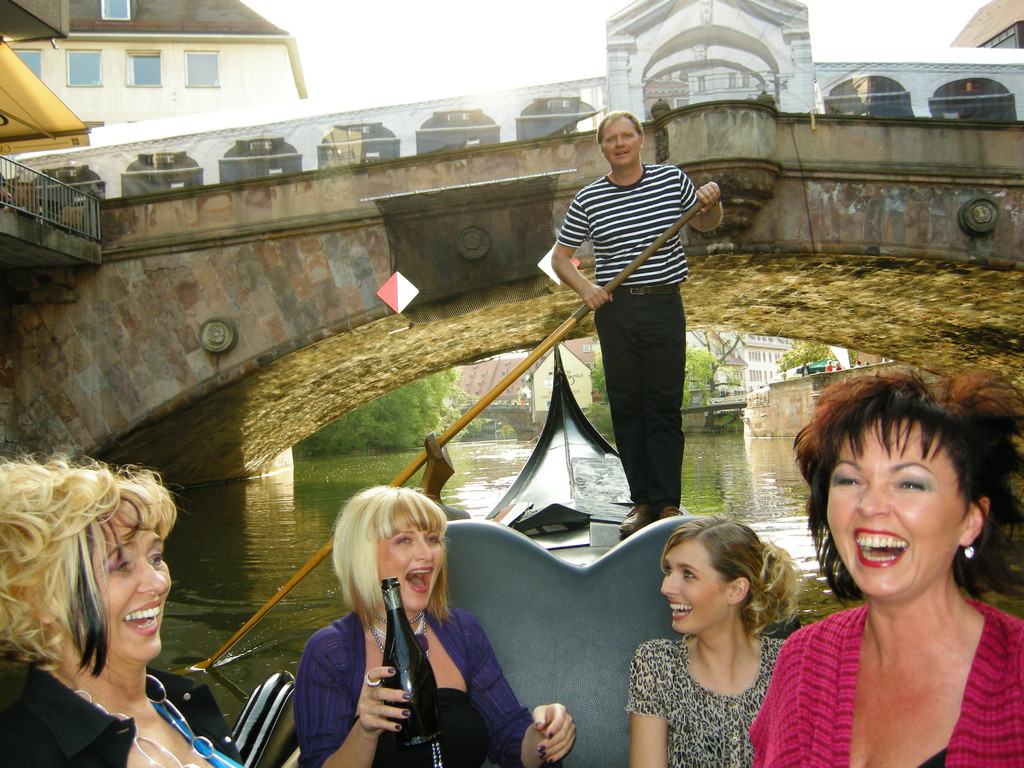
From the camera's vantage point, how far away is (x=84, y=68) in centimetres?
1839

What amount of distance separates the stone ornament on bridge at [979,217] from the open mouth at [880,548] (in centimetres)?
644

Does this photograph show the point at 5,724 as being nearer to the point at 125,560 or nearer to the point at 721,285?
the point at 125,560

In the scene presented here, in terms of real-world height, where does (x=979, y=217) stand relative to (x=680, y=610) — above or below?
above

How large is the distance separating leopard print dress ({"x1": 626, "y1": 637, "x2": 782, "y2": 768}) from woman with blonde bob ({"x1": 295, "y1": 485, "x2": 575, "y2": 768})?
0.16m

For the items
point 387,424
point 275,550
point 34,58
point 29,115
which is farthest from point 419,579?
point 387,424

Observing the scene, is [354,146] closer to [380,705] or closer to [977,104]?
[977,104]

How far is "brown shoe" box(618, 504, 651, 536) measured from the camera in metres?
2.55

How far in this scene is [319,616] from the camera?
378cm

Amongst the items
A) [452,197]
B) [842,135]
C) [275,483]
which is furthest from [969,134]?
[275,483]

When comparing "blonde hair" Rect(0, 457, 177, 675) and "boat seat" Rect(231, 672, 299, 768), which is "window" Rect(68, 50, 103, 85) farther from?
"blonde hair" Rect(0, 457, 177, 675)

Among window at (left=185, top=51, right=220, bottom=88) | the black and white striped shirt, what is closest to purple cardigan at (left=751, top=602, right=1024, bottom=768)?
the black and white striped shirt

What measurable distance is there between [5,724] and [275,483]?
38.2 feet

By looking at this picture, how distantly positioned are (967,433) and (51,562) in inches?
41.5

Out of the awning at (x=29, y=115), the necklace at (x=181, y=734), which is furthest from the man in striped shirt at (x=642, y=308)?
the awning at (x=29, y=115)
